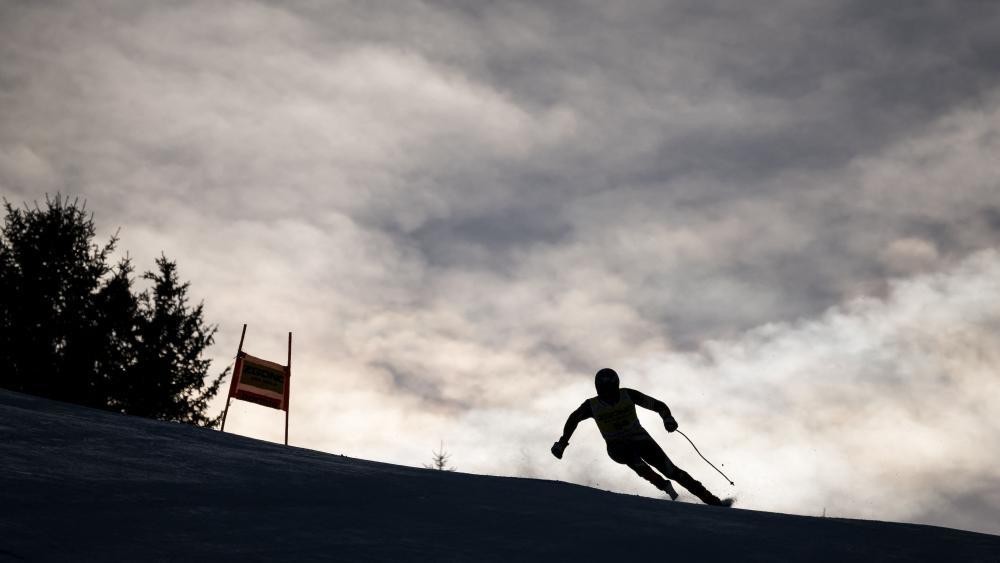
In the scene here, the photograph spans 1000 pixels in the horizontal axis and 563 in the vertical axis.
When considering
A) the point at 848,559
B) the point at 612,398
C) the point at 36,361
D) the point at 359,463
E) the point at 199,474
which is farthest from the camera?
the point at 36,361

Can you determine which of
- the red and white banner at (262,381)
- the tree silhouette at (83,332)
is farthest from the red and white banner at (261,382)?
the tree silhouette at (83,332)

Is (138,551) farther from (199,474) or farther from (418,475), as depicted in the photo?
(418,475)

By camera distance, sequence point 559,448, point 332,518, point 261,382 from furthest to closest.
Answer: point 261,382 → point 559,448 → point 332,518

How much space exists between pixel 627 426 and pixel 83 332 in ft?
67.1

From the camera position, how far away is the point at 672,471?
8.57m

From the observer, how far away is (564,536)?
4469mm

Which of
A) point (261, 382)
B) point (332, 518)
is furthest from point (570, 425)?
point (261, 382)

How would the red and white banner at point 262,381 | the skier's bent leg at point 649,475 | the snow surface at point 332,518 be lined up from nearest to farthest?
1. the snow surface at point 332,518
2. the skier's bent leg at point 649,475
3. the red and white banner at point 262,381

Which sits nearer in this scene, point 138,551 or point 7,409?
point 138,551

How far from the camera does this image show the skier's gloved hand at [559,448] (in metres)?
9.09

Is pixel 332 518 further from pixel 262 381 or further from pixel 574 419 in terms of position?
pixel 262 381

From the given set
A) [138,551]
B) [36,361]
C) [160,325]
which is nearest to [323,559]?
[138,551]

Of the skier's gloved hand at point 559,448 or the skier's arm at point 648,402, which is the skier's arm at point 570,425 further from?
the skier's arm at point 648,402

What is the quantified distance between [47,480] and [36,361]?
70.1ft
